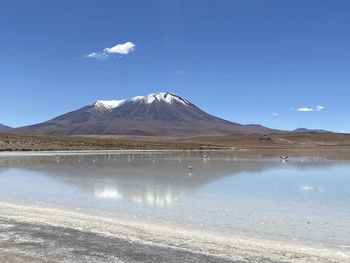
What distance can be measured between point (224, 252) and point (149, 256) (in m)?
1.49

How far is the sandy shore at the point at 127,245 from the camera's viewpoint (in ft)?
28.7

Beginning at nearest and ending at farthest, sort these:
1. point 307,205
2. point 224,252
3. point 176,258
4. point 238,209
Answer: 1. point 176,258
2. point 224,252
3. point 238,209
4. point 307,205

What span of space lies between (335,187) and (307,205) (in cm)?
638

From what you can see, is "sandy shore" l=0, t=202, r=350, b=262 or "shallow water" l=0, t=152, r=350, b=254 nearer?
"sandy shore" l=0, t=202, r=350, b=262

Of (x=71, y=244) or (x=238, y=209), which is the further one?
(x=238, y=209)

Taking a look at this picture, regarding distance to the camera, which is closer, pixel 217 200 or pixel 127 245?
pixel 127 245

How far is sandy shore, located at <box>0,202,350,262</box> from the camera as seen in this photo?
28.7ft

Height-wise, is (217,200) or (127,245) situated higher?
(217,200)

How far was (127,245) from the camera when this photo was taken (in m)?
9.73

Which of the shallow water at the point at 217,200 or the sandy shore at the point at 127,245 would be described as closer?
the sandy shore at the point at 127,245

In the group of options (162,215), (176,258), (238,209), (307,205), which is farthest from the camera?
(307,205)

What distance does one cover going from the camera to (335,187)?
22.2m

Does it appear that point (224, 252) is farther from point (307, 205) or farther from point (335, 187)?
point (335, 187)

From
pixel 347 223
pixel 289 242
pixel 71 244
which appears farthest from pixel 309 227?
pixel 71 244
